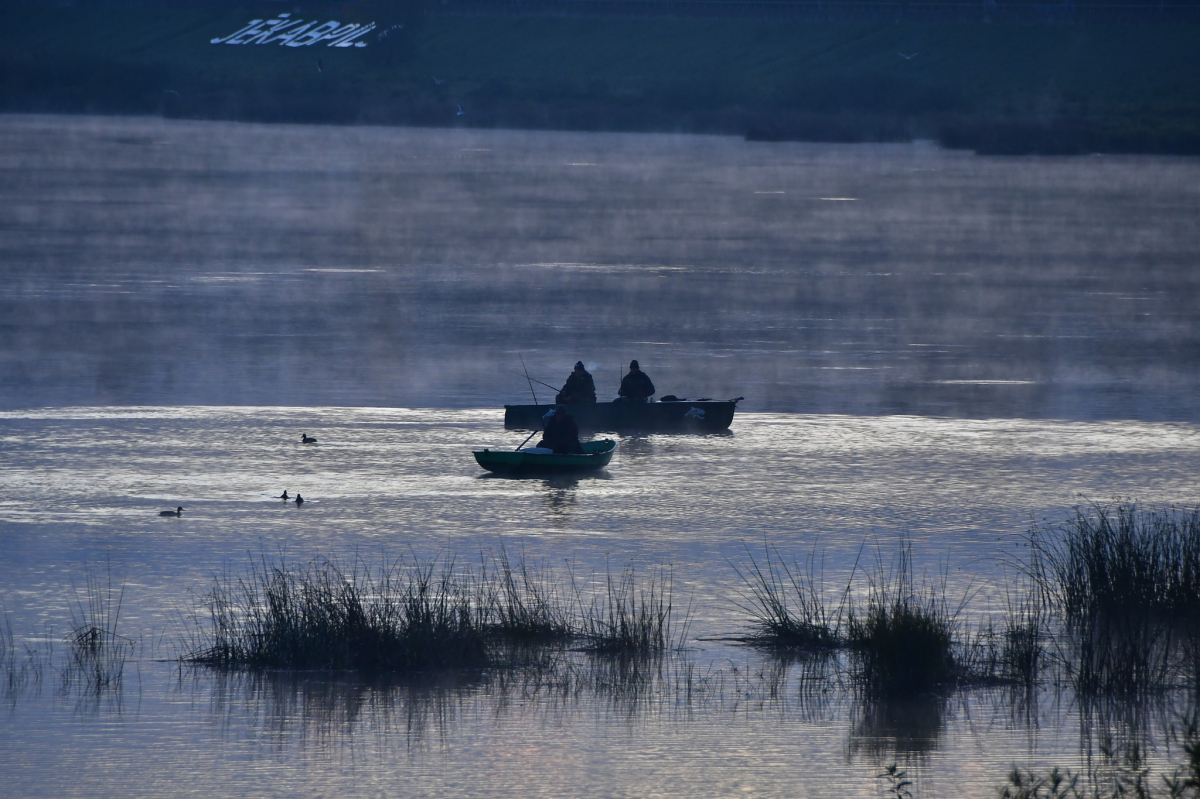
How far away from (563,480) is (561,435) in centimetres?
50

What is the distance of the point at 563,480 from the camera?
731 inches

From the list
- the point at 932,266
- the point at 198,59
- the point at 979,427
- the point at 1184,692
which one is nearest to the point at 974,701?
the point at 1184,692

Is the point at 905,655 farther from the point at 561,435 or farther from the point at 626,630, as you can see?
the point at 561,435

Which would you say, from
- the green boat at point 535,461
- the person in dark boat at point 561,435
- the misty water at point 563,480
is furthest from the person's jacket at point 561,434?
the misty water at point 563,480

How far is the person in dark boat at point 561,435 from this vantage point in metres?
18.5

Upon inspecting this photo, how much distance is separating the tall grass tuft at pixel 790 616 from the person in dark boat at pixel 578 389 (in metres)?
7.50

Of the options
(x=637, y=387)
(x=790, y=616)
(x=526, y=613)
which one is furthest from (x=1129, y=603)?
(x=637, y=387)

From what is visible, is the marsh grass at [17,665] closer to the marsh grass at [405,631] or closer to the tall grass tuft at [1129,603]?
the marsh grass at [405,631]

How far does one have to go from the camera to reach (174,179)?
63.9 metres

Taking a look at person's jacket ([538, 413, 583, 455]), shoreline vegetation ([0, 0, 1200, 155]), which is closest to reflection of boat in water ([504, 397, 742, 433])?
person's jacket ([538, 413, 583, 455])

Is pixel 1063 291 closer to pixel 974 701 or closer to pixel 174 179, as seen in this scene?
pixel 974 701

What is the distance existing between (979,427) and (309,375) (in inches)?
392

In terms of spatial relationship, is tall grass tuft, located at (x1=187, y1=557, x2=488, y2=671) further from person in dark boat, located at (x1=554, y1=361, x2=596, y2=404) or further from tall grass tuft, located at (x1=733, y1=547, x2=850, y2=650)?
person in dark boat, located at (x1=554, y1=361, x2=596, y2=404)

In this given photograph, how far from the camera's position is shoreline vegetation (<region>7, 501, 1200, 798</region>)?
10.6 m
